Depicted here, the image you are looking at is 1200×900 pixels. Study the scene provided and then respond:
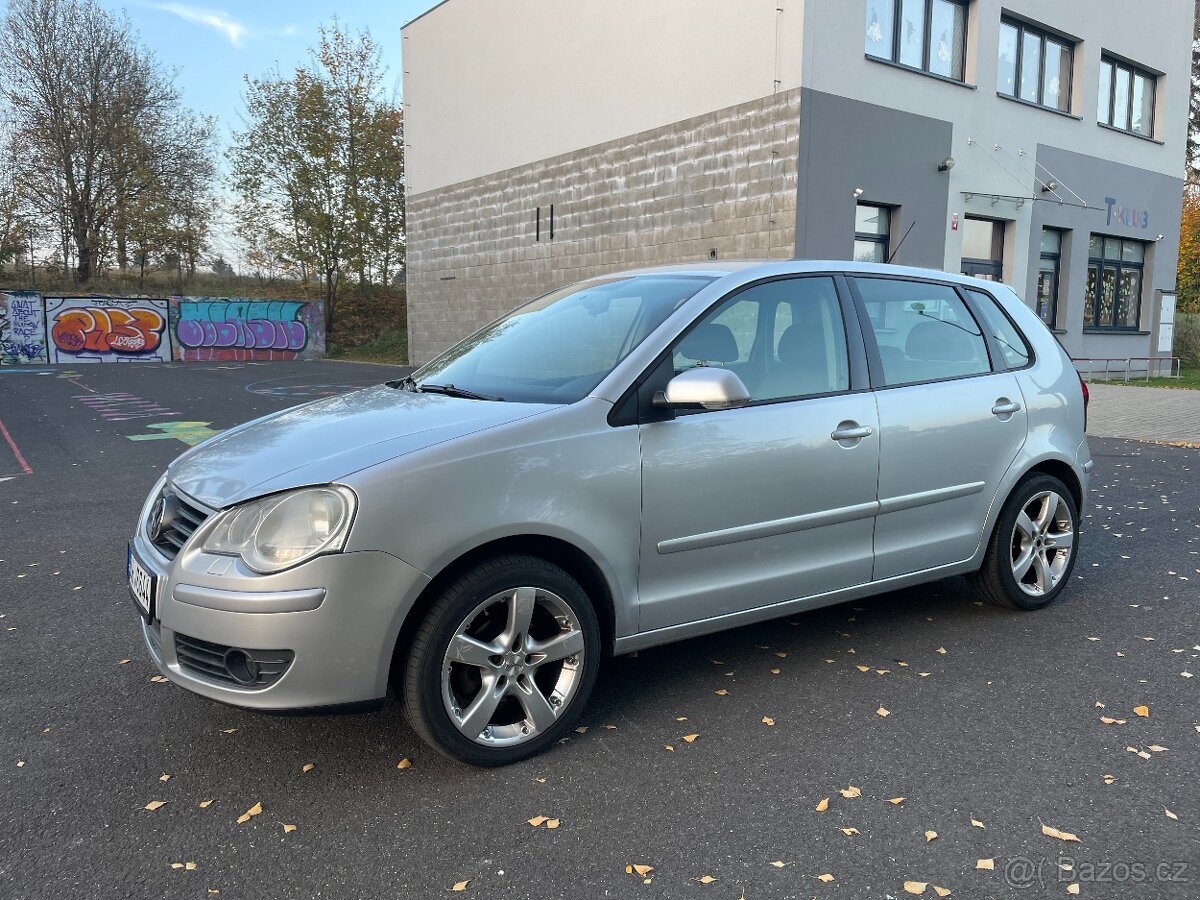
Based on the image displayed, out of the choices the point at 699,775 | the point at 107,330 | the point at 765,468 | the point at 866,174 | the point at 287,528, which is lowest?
the point at 699,775

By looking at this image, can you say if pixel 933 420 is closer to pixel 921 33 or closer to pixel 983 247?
pixel 921 33

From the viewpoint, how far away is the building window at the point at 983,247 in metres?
19.8

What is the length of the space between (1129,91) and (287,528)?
26.7m

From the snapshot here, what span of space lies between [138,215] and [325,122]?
7.79m

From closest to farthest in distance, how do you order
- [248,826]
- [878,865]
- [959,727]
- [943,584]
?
[878,865]
[248,826]
[959,727]
[943,584]

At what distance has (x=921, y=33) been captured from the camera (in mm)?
18125

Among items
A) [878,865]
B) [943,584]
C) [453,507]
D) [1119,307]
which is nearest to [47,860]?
[453,507]

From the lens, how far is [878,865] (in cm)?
255

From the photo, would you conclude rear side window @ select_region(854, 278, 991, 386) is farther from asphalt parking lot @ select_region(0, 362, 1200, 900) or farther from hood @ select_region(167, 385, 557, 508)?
hood @ select_region(167, 385, 557, 508)

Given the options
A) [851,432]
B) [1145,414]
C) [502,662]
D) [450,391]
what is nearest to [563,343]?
[450,391]

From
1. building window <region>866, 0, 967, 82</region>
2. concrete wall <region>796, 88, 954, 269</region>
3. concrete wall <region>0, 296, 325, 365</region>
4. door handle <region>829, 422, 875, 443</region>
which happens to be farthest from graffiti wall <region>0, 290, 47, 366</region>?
door handle <region>829, 422, 875, 443</region>

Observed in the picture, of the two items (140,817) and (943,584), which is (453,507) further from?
(943,584)

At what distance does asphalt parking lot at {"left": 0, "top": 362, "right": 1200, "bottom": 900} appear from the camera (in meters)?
2.53

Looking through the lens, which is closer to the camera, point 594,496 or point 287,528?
point 287,528
